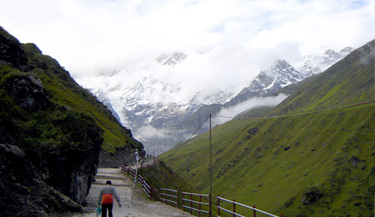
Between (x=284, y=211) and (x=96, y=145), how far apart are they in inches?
5545

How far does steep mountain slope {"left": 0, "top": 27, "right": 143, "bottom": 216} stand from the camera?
16188 mm

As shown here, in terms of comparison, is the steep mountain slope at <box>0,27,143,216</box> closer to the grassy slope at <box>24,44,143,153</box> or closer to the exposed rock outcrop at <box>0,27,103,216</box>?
the exposed rock outcrop at <box>0,27,103,216</box>

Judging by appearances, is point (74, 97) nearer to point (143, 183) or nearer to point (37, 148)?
point (143, 183)

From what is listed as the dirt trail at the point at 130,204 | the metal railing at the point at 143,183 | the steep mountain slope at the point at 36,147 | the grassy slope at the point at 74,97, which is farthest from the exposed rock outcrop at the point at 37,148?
the grassy slope at the point at 74,97

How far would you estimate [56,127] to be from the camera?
2330 centimetres

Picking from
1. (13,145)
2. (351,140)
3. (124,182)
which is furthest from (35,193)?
(351,140)

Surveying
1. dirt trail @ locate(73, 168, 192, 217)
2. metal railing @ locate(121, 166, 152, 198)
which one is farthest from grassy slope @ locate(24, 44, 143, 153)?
dirt trail @ locate(73, 168, 192, 217)

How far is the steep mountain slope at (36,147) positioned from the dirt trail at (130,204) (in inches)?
105

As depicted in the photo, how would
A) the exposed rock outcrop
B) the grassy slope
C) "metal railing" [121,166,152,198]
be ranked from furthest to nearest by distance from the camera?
1. the grassy slope
2. "metal railing" [121,166,152,198]
3. the exposed rock outcrop

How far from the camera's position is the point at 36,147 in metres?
20.1

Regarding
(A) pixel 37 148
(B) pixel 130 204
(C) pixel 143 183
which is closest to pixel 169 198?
(C) pixel 143 183

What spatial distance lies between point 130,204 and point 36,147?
11.1m

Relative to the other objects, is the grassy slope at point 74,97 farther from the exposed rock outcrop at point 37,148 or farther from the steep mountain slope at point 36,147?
the exposed rock outcrop at point 37,148

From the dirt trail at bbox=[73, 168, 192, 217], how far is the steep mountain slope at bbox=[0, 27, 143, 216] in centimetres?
266
